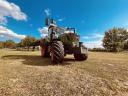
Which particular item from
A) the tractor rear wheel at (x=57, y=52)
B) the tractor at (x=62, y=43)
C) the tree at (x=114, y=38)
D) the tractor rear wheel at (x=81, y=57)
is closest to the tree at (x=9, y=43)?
the tree at (x=114, y=38)

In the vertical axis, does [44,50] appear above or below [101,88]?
above

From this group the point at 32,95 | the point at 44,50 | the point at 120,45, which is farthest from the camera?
the point at 120,45

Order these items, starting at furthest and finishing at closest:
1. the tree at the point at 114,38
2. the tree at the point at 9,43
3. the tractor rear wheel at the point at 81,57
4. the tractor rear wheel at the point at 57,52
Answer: the tree at the point at 9,43
the tree at the point at 114,38
the tractor rear wheel at the point at 81,57
the tractor rear wheel at the point at 57,52

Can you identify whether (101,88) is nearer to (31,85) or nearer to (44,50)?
(31,85)

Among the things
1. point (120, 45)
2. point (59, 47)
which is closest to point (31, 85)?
point (59, 47)

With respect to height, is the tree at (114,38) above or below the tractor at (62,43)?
above

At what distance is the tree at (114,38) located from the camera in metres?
54.7

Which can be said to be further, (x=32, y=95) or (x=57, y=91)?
(x=57, y=91)

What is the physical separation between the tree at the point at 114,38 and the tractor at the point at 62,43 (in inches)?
1758

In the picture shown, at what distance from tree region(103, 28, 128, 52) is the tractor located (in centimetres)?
4464

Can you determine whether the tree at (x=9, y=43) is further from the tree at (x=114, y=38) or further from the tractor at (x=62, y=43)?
the tractor at (x=62, y=43)

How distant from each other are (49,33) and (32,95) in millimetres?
8743

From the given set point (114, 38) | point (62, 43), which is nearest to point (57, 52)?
point (62, 43)

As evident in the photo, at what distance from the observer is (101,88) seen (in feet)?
17.7
